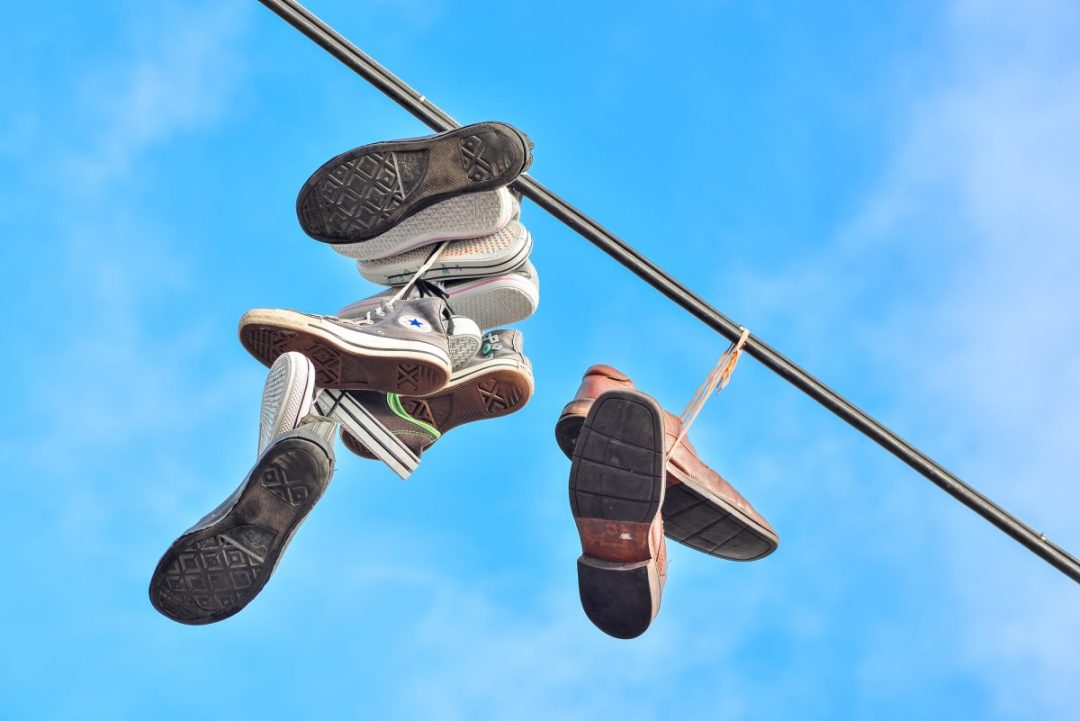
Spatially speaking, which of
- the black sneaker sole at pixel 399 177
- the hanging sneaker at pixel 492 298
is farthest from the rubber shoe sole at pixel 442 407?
the black sneaker sole at pixel 399 177

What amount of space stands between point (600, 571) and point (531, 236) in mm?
1895

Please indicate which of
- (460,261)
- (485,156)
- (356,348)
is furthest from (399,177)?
(356,348)

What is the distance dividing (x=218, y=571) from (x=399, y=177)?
1.80m

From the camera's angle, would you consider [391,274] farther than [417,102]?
Yes

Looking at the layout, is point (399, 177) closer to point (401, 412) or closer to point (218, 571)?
point (401, 412)

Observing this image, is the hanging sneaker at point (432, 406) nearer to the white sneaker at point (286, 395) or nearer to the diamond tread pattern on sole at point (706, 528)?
the white sneaker at point (286, 395)

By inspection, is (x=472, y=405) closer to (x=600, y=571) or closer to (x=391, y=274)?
(x=391, y=274)

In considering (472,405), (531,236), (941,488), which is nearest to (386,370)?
(472,405)

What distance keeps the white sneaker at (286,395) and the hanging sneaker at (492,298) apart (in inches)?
39.8

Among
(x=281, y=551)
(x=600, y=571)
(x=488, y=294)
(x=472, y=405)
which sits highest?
(x=488, y=294)

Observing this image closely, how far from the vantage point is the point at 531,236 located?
6.96m

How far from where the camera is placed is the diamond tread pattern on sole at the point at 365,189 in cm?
620

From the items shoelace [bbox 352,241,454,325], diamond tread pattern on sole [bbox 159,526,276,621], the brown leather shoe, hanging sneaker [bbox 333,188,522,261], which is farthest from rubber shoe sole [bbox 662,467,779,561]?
diamond tread pattern on sole [bbox 159,526,276,621]

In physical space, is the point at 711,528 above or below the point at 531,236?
below
